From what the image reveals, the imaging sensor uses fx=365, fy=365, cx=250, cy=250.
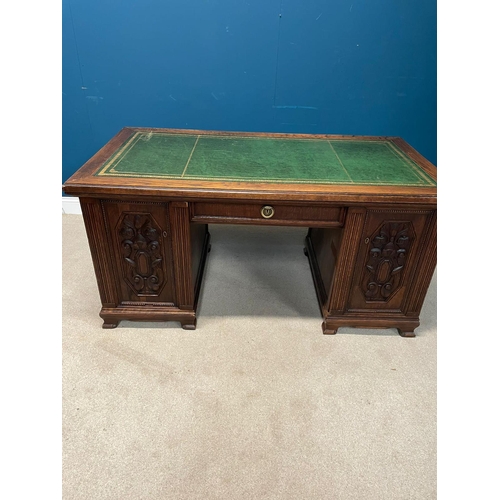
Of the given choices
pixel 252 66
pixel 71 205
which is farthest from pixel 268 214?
pixel 71 205

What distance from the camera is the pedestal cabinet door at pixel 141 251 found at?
1.44 metres

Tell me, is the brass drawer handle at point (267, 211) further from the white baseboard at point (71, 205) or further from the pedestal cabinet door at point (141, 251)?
the white baseboard at point (71, 205)

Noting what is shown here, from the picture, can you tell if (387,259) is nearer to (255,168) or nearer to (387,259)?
(387,259)

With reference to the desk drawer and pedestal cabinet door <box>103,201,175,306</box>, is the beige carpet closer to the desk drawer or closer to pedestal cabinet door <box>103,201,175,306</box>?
pedestal cabinet door <box>103,201,175,306</box>

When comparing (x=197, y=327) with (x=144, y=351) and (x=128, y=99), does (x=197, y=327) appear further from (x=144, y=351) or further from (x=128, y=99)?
(x=128, y=99)

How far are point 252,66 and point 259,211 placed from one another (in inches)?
42.8

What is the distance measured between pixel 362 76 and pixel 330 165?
0.85 meters

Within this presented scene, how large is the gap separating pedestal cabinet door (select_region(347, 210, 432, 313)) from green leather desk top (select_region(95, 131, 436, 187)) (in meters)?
0.15

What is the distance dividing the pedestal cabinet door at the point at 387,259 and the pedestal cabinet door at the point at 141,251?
2.70ft

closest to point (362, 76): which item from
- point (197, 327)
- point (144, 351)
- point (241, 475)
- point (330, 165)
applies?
point (330, 165)

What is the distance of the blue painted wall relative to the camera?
76.8 inches

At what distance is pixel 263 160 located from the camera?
5.31ft

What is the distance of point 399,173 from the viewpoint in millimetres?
1565

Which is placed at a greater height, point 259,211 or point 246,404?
point 259,211
